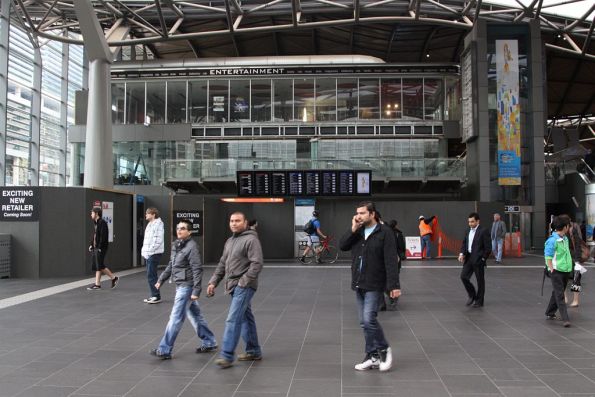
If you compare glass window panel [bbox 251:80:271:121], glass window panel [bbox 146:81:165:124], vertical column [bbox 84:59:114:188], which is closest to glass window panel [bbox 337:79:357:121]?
glass window panel [bbox 251:80:271:121]

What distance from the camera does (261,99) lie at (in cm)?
3366

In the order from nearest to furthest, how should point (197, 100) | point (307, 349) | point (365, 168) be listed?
point (307, 349) < point (365, 168) < point (197, 100)

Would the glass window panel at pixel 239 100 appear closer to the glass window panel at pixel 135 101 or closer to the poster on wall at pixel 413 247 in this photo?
the glass window panel at pixel 135 101

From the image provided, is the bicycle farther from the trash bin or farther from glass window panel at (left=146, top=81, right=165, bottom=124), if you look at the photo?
glass window panel at (left=146, top=81, right=165, bottom=124)

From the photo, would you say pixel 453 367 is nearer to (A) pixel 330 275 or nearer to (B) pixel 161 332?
(B) pixel 161 332

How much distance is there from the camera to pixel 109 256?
56.4ft

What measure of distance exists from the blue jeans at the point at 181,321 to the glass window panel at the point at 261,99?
27376mm

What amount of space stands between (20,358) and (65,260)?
32.4 feet

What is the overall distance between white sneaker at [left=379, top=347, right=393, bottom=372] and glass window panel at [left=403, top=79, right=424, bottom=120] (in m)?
28.4

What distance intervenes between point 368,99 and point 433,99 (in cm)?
404

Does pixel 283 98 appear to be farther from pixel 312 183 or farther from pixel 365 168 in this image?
pixel 312 183

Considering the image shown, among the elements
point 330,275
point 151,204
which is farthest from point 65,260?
point 330,275

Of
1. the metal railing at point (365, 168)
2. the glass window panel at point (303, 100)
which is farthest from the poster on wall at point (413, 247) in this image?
the glass window panel at point (303, 100)

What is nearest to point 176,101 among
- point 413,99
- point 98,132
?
point 98,132
